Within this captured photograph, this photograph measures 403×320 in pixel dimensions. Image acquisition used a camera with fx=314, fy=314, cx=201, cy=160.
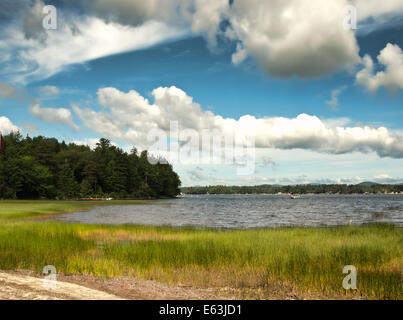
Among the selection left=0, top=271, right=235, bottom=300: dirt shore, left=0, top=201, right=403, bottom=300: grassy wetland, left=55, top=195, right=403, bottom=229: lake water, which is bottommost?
left=55, top=195, right=403, bottom=229: lake water

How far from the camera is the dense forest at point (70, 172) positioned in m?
109

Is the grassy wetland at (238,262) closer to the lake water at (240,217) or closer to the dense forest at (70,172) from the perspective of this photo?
the lake water at (240,217)

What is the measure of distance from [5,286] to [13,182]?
4392 inches

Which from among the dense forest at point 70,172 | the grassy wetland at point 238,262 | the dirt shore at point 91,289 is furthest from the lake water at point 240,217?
the dense forest at point 70,172

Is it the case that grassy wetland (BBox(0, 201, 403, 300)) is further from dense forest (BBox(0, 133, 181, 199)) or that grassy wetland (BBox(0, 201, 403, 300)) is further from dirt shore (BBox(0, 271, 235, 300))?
dense forest (BBox(0, 133, 181, 199))

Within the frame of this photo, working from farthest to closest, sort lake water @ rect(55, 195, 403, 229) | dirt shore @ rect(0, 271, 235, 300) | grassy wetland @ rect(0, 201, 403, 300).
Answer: lake water @ rect(55, 195, 403, 229) < grassy wetland @ rect(0, 201, 403, 300) < dirt shore @ rect(0, 271, 235, 300)

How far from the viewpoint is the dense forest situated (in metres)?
109

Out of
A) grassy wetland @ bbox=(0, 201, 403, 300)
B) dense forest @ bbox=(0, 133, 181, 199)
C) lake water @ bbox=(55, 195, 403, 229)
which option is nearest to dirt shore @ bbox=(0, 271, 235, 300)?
grassy wetland @ bbox=(0, 201, 403, 300)

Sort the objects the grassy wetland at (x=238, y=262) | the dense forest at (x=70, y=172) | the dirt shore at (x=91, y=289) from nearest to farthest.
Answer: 1. the dirt shore at (x=91, y=289)
2. the grassy wetland at (x=238, y=262)
3. the dense forest at (x=70, y=172)

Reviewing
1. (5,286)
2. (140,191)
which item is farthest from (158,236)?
(140,191)

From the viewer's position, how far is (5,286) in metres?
9.84

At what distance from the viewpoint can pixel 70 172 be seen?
13150 centimetres

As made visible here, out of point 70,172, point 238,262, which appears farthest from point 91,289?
point 70,172
